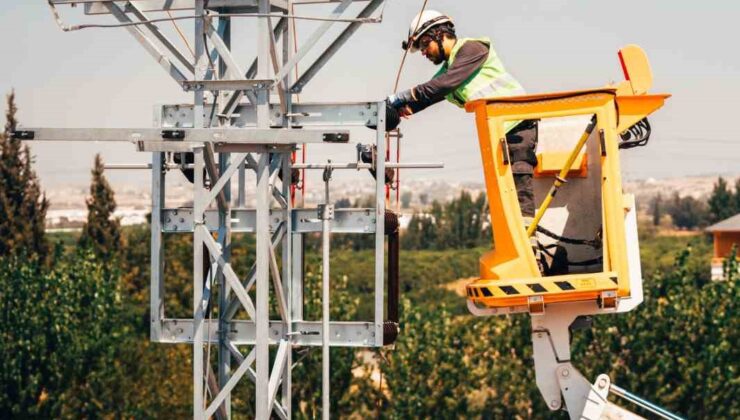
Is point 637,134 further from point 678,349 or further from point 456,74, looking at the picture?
point 678,349

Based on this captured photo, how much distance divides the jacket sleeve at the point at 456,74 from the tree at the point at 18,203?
1914 inches

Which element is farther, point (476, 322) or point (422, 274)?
point (422, 274)

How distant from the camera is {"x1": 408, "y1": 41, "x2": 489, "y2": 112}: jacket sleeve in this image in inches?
412

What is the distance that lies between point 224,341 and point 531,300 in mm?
2368

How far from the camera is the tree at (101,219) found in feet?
207

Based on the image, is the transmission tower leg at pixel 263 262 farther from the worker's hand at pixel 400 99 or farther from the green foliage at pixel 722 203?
the green foliage at pixel 722 203

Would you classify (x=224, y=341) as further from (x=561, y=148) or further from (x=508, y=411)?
(x=508, y=411)

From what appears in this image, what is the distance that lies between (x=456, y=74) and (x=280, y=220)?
1573 mm

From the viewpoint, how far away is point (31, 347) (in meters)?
40.0

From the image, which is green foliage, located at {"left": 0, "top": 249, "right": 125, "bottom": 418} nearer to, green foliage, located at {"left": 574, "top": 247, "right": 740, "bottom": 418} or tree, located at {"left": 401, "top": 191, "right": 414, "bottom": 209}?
green foliage, located at {"left": 574, "top": 247, "right": 740, "bottom": 418}

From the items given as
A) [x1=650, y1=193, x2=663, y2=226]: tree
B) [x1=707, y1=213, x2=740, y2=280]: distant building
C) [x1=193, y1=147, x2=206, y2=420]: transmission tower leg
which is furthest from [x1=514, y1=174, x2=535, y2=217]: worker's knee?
[x1=650, y1=193, x2=663, y2=226]: tree

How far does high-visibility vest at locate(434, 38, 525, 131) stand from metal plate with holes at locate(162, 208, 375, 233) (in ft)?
3.41

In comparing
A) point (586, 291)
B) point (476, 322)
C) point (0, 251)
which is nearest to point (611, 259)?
point (586, 291)

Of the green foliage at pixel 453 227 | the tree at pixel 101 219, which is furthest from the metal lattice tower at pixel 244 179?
the green foliage at pixel 453 227
